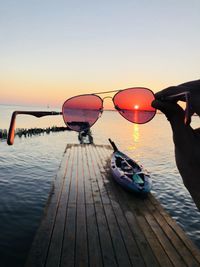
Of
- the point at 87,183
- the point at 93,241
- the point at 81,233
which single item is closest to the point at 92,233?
the point at 81,233

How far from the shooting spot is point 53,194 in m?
11.4

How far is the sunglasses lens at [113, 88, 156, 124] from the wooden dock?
4298 mm

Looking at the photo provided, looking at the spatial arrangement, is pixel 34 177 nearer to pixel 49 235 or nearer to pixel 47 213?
pixel 47 213

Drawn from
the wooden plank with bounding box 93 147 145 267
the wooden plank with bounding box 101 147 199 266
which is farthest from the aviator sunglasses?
the wooden plank with bounding box 101 147 199 266

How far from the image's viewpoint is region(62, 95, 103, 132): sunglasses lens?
378cm

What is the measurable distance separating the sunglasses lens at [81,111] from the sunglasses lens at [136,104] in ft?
1.30

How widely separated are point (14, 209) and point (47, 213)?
235 inches

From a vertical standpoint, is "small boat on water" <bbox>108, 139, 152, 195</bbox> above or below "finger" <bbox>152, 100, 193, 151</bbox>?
below

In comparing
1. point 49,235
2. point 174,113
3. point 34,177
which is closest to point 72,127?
point 174,113

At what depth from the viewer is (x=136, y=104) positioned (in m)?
3.64

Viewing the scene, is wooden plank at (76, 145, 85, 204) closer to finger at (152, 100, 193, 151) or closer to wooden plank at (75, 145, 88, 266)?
wooden plank at (75, 145, 88, 266)

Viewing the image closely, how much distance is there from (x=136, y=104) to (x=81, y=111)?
0.94m

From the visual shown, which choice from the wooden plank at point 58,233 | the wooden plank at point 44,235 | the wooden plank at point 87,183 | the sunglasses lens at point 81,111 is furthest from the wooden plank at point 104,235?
the sunglasses lens at point 81,111

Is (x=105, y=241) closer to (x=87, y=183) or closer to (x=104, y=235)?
(x=104, y=235)
